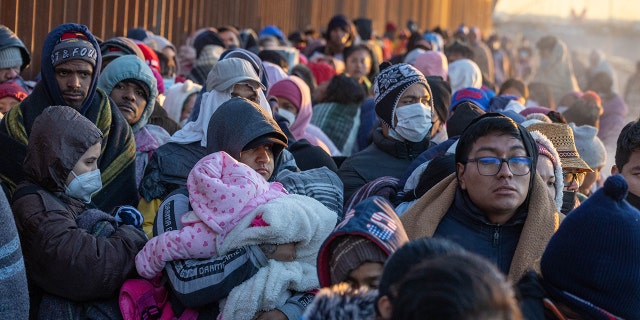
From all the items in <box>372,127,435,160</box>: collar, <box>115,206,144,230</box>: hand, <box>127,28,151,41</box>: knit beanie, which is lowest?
<box>115,206,144,230</box>: hand

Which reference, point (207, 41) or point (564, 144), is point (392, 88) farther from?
point (207, 41)

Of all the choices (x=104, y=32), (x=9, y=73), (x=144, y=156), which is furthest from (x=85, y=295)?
(x=104, y=32)

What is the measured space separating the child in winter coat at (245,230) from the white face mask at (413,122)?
72.1 inches

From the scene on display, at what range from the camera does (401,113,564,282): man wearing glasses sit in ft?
14.2

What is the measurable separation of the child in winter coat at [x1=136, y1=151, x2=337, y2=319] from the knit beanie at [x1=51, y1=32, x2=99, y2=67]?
1.60 metres

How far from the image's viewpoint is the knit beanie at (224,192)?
4473 mm

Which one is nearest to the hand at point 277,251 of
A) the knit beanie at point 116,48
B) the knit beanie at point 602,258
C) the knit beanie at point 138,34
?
the knit beanie at point 602,258

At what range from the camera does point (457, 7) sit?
45844 mm

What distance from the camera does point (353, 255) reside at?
146 inches

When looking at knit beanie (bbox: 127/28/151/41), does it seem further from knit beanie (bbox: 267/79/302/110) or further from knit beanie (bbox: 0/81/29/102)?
knit beanie (bbox: 0/81/29/102)

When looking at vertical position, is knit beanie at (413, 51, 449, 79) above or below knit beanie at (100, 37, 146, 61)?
below

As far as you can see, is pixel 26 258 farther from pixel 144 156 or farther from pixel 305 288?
pixel 144 156

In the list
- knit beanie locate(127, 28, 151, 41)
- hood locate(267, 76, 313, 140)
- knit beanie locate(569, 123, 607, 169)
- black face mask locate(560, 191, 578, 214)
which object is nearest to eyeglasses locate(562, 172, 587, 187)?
black face mask locate(560, 191, 578, 214)

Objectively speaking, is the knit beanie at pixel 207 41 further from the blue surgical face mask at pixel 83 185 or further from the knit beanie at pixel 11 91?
the blue surgical face mask at pixel 83 185
